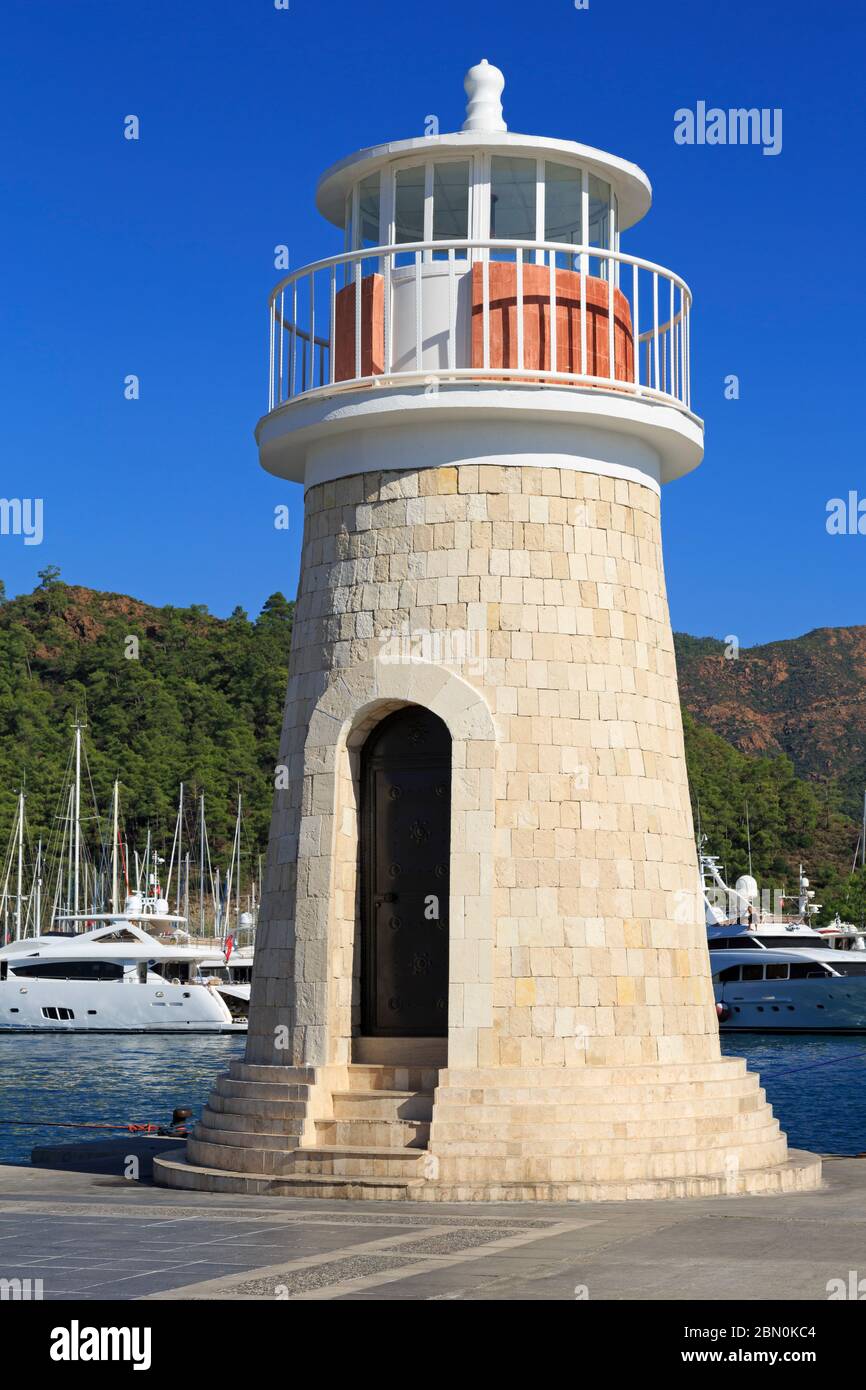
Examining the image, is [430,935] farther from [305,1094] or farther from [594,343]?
[594,343]

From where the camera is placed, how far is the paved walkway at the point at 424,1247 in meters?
9.36

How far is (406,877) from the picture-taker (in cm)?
1518

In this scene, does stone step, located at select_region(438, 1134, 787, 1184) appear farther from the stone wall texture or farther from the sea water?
the sea water

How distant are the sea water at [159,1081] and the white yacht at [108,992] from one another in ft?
1.90

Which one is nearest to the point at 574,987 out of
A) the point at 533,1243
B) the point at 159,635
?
the point at 533,1243

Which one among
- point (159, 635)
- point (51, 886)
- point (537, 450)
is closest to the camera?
point (537, 450)

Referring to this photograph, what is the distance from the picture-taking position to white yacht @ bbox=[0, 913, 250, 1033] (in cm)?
6281

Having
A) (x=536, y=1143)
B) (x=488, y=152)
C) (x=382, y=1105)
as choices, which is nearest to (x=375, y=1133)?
(x=382, y=1105)

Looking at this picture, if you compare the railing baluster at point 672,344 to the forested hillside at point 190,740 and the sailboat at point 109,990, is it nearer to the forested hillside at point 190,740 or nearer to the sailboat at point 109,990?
the sailboat at point 109,990

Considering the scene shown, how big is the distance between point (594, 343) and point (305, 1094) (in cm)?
678

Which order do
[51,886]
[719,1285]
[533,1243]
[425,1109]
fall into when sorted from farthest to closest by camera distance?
[51,886] → [425,1109] → [533,1243] → [719,1285]

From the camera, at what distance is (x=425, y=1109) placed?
544 inches

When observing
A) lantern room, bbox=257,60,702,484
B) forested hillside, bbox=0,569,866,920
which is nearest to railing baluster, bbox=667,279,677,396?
lantern room, bbox=257,60,702,484

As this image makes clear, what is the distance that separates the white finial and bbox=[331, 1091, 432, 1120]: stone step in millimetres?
8203
